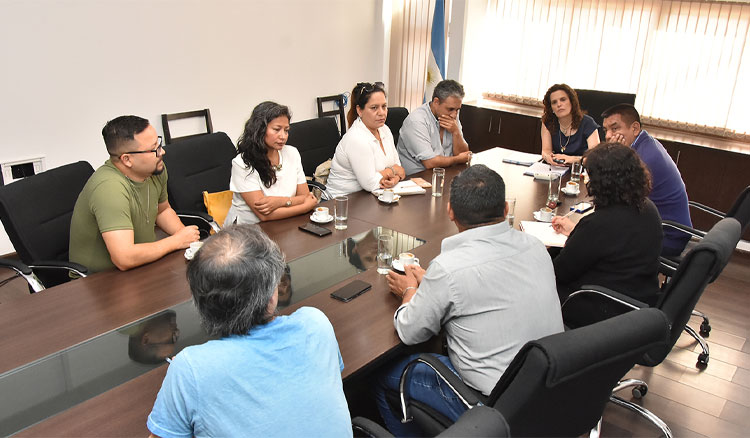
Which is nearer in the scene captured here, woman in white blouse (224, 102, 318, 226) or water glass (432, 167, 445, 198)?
woman in white blouse (224, 102, 318, 226)

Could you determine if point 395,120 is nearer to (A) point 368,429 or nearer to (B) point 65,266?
(B) point 65,266

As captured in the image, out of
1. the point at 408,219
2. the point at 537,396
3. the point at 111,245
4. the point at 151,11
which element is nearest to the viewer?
the point at 537,396

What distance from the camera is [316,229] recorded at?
295cm

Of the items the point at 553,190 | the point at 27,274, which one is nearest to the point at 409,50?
the point at 553,190

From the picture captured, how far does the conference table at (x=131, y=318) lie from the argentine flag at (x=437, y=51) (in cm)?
403

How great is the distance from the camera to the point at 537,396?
1.53 meters

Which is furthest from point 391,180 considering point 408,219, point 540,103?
point 540,103

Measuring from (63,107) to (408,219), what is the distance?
291cm

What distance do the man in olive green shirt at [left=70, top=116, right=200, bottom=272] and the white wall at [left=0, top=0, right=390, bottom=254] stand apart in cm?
Answer: 201

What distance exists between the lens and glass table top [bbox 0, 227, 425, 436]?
1.64 meters

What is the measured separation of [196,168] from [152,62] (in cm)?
164

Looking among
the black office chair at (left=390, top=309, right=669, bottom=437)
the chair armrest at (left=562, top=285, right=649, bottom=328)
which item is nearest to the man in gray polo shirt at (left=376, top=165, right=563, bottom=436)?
the black office chair at (left=390, top=309, right=669, bottom=437)

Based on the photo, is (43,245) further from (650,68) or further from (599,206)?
(650,68)

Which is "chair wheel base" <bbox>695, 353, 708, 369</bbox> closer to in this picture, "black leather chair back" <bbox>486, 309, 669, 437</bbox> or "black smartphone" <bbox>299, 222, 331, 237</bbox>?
"black leather chair back" <bbox>486, 309, 669, 437</bbox>
